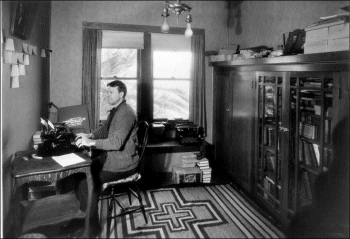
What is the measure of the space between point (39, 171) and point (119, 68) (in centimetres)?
272

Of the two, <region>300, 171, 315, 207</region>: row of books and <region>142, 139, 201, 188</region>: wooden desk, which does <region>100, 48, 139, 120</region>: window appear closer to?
<region>142, 139, 201, 188</region>: wooden desk

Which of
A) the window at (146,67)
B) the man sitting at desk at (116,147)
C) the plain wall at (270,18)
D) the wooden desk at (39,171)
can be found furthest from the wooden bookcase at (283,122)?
the wooden desk at (39,171)

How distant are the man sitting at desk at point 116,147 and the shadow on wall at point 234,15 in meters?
2.56

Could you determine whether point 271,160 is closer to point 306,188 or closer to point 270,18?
point 306,188

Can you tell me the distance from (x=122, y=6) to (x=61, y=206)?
3.16m

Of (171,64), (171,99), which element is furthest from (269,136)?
(171,64)

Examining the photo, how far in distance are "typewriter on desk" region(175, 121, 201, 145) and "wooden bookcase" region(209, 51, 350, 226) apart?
0.46 metres

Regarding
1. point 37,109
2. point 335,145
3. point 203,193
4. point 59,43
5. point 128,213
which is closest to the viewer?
point 335,145

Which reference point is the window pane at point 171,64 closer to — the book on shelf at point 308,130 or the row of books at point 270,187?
the row of books at point 270,187

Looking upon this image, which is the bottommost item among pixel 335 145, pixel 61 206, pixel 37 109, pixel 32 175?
pixel 61 206

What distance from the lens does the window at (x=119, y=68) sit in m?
4.92

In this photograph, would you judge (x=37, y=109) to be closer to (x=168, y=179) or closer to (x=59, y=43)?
(x=59, y=43)

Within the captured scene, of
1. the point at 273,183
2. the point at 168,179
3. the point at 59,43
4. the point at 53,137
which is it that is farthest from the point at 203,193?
the point at 59,43

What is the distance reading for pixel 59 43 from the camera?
4645 mm
